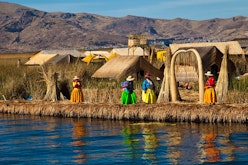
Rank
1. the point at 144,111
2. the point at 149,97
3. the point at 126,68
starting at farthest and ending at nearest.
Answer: the point at 126,68
the point at 149,97
the point at 144,111

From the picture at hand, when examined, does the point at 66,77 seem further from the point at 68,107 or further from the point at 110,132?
the point at 110,132

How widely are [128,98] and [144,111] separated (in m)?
1.28

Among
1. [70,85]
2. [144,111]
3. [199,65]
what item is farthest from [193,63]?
[144,111]

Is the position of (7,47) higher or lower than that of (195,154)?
higher

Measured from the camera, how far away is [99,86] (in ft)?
61.6

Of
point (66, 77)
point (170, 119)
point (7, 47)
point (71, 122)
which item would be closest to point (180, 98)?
point (170, 119)

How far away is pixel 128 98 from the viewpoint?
1602cm

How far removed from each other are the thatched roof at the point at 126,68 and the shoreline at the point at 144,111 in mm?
4147

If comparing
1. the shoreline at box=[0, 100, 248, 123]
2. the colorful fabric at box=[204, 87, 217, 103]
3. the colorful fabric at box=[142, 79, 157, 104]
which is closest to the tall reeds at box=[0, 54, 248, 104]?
the colorful fabric at box=[204, 87, 217, 103]

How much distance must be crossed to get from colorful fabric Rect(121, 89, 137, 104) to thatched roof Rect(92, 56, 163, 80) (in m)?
4.65

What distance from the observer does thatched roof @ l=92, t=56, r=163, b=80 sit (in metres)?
21.2

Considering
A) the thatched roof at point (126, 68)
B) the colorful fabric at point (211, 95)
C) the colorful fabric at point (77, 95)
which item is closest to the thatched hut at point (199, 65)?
the colorful fabric at point (211, 95)

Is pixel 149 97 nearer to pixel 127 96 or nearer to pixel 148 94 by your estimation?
pixel 148 94

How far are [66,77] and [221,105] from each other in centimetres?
708
